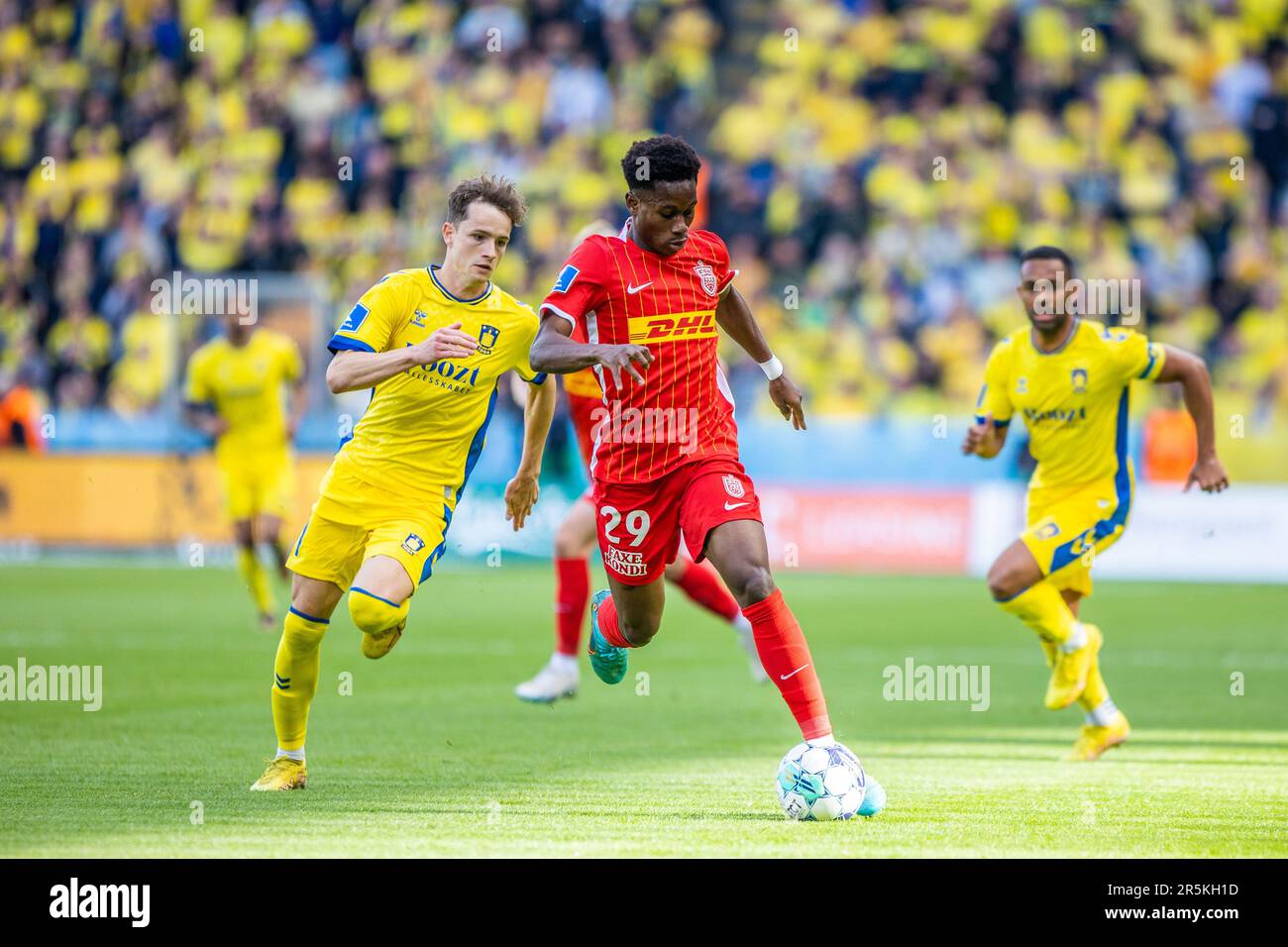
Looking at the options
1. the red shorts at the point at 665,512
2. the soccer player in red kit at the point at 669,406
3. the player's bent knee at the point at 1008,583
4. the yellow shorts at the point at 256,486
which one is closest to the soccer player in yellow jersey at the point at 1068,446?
the player's bent knee at the point at 1008,583

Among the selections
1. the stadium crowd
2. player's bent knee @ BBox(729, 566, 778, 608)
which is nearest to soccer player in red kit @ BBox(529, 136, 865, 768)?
player's bent knee @ BBox(729, 566, 778, 608)

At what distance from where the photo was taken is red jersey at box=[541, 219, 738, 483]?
707 centimetres

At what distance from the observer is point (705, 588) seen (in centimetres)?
1105

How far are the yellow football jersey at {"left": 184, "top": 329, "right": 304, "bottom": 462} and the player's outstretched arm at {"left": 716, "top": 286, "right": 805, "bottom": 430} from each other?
8.44m

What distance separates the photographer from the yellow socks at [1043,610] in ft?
30.0

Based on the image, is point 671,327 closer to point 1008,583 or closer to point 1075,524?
point 1008,583

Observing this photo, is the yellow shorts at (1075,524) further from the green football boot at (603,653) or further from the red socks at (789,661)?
the red socks at (789,661)

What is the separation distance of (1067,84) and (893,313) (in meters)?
4.17

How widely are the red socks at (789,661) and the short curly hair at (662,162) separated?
163cm

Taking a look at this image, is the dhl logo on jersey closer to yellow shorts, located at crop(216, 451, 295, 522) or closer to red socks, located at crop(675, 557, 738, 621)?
red socks, located at crop(675, 557, 738, 621)

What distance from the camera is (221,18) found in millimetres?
27891

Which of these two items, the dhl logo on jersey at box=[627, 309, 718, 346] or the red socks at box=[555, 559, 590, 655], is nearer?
the dhl logo on jersey at box=[627, 309, 718, 346]

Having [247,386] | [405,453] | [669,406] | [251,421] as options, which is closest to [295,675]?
[405,453]

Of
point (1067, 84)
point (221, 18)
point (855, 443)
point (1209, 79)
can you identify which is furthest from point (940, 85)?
point (221, 18)
